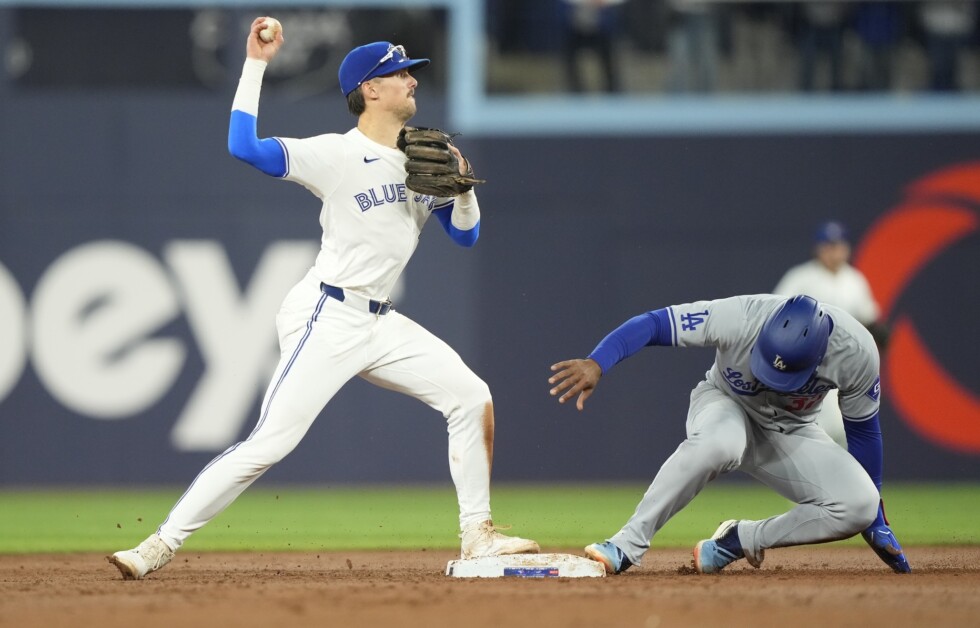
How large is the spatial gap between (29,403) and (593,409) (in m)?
4.02

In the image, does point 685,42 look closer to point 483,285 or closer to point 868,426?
point 483,285

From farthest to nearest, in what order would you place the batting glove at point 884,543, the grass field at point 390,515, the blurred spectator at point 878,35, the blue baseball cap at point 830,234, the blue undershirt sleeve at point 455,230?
the blurred spectator at point 878,35 → the blue baseball cap at point 830,234 → the grass field at point 390,515 → the blue undershirt sleeve at point 455,230 → the batting glove at point 884,543

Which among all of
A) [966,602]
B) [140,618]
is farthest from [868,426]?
[140,618]

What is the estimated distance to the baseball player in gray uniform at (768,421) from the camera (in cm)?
473

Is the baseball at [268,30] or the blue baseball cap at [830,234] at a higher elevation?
the baseball at [268,30]

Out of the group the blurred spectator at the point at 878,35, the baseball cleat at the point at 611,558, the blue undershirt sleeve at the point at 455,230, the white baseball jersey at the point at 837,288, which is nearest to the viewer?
the baseball cleat at the point at 611,558

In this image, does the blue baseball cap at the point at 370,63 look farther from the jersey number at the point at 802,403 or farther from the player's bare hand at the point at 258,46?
the jersey number at the point at 802,403

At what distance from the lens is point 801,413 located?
5.10m

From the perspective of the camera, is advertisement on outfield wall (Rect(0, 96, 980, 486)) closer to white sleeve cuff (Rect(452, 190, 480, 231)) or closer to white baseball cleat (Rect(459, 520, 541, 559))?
white sleeve cuff (Rect(452, 190, 480, 231))

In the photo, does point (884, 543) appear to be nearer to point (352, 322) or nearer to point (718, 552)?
point (718, 552)

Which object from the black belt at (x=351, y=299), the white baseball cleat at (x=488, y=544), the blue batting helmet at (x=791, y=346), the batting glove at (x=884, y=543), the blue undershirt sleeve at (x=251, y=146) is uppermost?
the blue undershirt sleeve at (x=251, y=146)

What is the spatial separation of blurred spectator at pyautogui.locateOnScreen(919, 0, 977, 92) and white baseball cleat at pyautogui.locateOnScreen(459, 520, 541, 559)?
675 cm

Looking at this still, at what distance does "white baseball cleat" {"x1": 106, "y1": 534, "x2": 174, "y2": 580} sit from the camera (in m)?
4.74

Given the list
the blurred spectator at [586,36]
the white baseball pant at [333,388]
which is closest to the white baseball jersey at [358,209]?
the white baseball pant at [333,388]
